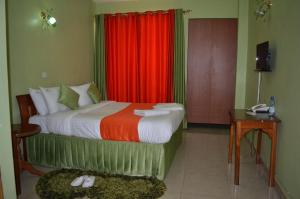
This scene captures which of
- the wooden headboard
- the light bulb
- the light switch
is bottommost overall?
the wooden headboard

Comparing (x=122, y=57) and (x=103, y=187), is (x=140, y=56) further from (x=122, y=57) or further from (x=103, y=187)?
(x=103, y=187)

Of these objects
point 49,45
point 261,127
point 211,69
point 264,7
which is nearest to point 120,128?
point 261,127

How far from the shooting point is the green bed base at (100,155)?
288 cm

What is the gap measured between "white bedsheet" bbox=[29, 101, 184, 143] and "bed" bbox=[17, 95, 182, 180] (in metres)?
0.02

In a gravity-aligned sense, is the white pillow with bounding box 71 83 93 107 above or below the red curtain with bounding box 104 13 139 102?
below

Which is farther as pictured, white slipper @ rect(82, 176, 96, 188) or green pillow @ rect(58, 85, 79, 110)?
→ green pillow @ rect(58, 85, 79, 110)

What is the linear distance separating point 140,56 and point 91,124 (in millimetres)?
2880

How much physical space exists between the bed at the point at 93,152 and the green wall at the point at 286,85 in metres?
1.25

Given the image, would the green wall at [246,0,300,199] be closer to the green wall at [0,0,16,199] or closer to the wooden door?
the wooden door

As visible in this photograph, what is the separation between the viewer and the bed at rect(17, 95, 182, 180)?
2.88 m

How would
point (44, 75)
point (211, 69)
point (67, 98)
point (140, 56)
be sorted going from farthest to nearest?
point (140, 56) < point (211, 69) < point (44, 75) < point (67, 98)

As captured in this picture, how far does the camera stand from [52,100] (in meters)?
3.43

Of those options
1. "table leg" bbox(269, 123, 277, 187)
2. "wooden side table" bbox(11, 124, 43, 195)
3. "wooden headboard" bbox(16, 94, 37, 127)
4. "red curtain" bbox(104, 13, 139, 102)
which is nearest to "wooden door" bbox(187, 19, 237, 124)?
"red curtain" bbox(104, 13, 139, 102)

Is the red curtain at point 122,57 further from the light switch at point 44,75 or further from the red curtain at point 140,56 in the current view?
the light switch at point 44,75
